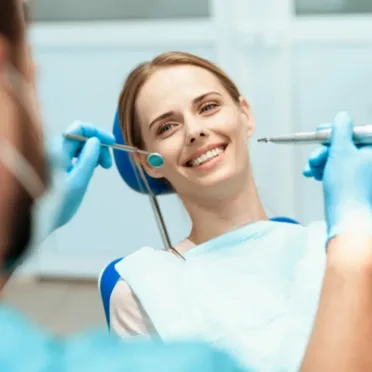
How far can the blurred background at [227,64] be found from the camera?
221cm

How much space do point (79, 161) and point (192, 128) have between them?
0.72ft

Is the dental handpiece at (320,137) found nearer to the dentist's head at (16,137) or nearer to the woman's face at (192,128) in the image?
the woman's face at (192,128)

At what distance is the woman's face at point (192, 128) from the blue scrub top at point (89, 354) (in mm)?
778

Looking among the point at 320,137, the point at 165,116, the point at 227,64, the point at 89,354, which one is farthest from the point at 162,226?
the point at 227,64

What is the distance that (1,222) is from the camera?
495 millimetres

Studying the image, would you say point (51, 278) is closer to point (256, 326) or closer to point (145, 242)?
point (145, 242)

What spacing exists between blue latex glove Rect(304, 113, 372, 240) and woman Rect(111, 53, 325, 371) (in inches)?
7.9

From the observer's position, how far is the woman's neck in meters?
1.37

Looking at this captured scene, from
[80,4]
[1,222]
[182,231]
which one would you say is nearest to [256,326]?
[182,231]

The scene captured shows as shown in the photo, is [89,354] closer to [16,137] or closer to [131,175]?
[16,137]

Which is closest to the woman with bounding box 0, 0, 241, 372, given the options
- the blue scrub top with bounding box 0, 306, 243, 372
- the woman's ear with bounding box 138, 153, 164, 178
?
the blue scrub top with bounding box 0, 306, 243, 372

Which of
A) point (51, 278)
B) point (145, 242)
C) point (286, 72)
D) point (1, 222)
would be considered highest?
point (1, 222)

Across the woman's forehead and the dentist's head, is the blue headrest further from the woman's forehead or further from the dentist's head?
the dentist's head

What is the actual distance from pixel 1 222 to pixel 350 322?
0.47 meters
